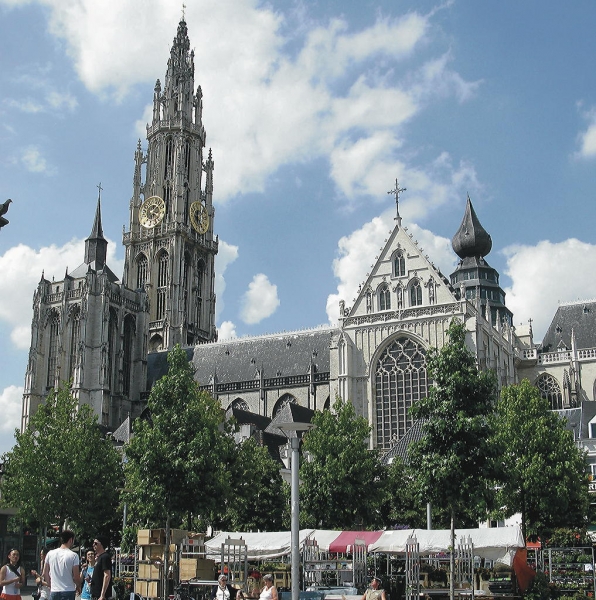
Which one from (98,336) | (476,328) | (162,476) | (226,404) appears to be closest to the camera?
(162,476)

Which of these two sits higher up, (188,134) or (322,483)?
(188,134)

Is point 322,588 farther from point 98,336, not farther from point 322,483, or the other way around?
point 98,336

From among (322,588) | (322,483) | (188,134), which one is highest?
(188,134)

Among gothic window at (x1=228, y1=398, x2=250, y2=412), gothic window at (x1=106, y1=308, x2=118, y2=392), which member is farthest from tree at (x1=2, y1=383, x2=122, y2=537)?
gothic window at (x1=106, y1=308, x2=118, y2=392)

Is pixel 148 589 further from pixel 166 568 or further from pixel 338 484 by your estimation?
pixel 338 484

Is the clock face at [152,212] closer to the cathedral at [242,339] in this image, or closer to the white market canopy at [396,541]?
the cathedral at [242,339]

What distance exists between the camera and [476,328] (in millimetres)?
46969

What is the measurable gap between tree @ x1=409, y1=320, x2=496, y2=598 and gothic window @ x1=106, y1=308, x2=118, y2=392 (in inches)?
1982

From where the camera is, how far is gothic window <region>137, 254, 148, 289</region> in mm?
84938

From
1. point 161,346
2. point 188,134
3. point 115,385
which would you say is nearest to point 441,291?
point 115,385

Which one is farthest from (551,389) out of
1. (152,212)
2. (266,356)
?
(152,212)

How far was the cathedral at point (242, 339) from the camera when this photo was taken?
1929 inches

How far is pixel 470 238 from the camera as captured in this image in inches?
2928

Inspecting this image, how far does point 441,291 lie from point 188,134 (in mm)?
48131
